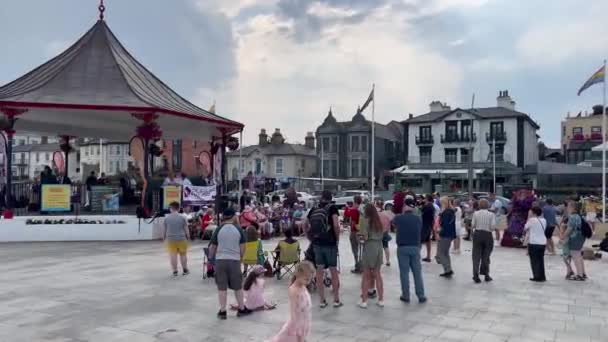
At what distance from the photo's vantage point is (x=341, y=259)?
44.4 ft

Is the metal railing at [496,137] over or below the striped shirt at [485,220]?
over

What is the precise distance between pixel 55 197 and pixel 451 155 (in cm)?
4611

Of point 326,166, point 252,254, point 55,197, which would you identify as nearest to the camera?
point 252,254

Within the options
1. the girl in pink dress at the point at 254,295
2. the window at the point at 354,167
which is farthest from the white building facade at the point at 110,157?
the girl in pink dress at the point at 254,295

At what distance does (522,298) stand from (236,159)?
209ft

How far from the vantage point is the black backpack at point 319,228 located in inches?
324

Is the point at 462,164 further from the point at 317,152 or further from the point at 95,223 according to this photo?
the point at 95,223

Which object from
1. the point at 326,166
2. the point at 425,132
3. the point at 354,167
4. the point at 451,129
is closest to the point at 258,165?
the point at 326,166

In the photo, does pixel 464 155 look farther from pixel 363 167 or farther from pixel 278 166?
pixel 278 166

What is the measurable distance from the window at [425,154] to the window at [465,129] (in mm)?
3764

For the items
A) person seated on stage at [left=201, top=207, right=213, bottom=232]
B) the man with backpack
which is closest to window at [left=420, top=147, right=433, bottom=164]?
person seated on stage at [left=201, top=207, right=213, bottom=232]

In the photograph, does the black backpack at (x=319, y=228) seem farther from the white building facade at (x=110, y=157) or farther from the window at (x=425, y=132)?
the white building facade at (x=110, y=157)

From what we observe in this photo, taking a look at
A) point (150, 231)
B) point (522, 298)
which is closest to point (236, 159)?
point (150, 231)

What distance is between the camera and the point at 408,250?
341 inches
